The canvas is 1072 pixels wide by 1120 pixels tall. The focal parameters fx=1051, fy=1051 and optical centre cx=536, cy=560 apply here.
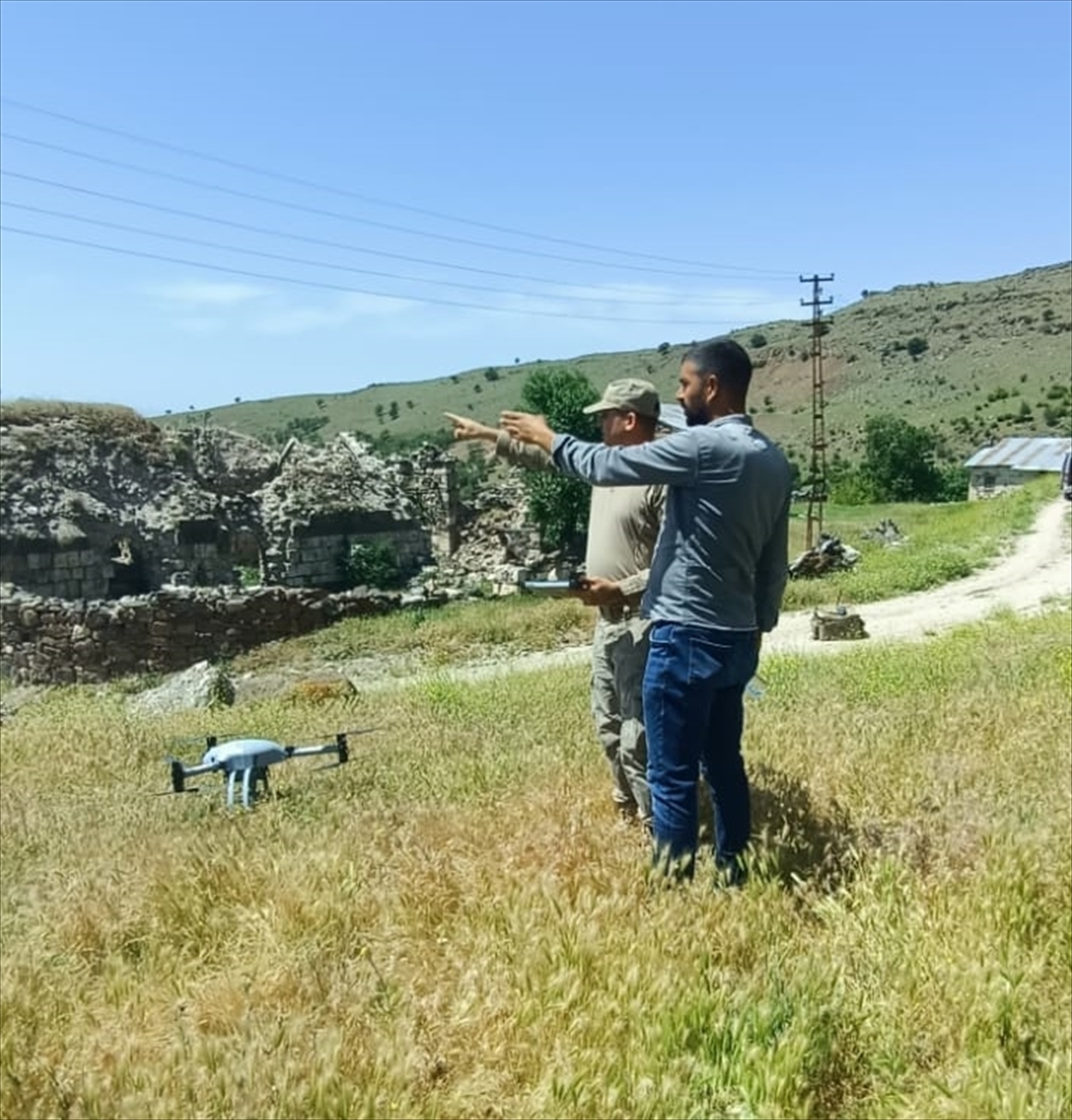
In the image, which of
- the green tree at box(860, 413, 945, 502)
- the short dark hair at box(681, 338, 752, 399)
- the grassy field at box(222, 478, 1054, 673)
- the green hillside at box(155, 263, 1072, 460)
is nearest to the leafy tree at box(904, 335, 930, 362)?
the green hillside at box(155, 263, 1072, 460)

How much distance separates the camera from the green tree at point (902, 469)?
54062mm

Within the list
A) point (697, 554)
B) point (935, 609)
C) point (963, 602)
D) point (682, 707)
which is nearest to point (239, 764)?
point (682, 707)

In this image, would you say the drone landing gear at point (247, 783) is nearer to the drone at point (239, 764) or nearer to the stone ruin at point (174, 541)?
the drone at point (239, 764)

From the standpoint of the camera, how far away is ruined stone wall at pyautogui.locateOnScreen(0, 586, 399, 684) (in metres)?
16.8

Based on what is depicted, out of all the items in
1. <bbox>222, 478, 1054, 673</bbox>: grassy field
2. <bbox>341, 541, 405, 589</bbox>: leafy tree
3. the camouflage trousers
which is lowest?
<bbox>222, 478, 1054, 673</bbox>: grassy field

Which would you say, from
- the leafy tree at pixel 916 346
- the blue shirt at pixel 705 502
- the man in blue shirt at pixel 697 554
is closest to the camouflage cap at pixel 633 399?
the man in blue shirt at pixel 697 554

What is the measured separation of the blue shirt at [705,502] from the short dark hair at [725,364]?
0.13m

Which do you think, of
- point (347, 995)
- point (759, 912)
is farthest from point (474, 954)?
point (759, 912)

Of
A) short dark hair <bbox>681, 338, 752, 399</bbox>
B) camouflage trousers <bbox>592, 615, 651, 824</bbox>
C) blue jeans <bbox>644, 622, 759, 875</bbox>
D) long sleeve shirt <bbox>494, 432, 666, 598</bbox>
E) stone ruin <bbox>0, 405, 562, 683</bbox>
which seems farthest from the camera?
stone ruin <bbox>0, 405, 562, 683</bbox>

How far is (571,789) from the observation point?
173 inches

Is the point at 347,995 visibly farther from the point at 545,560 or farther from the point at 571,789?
the point at 545,560

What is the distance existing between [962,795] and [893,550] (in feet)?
70.6

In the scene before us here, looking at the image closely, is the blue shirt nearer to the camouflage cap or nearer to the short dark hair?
the short dark hair

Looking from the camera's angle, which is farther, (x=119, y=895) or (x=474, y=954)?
(x=119, y=895)
